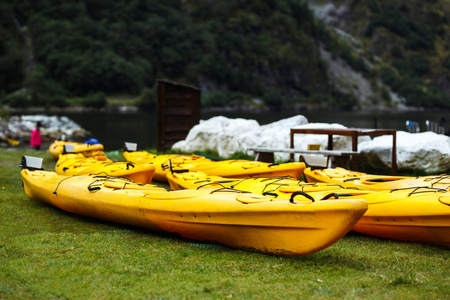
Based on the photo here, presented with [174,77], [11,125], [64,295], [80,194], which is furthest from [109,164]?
[174,77]

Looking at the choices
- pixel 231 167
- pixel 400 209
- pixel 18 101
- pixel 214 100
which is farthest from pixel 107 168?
pixel 214 100

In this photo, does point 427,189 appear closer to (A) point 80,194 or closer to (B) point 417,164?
(A) point 80,194

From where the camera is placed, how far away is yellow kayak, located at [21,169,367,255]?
445cm

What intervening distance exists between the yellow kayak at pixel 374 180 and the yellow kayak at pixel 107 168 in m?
2.73

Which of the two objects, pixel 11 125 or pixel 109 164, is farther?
pixel 11 125

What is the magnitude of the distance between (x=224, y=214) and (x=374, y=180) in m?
3.06

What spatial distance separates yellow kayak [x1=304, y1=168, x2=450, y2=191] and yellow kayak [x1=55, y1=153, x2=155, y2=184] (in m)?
2.73

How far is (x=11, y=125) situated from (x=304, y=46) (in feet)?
402

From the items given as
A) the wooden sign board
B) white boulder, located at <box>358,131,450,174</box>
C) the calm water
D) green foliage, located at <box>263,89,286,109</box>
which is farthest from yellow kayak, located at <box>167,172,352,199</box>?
green foliage, located at <box>263,89,286,109</box>

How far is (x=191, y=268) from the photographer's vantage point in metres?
4.51

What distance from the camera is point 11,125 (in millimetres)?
28422

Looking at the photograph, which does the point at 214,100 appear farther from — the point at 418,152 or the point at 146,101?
the point at 418,152

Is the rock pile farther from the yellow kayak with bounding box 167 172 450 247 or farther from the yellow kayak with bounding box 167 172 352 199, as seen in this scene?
the yellow kayak with bounding box 167 172 450 247

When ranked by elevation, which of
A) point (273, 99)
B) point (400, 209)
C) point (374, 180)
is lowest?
point (400, 209)
